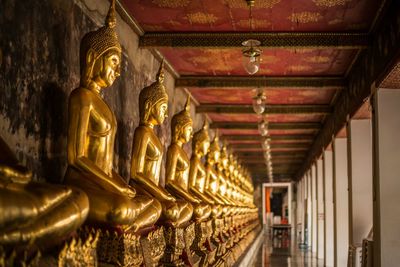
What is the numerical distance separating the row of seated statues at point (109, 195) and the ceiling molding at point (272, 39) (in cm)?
94

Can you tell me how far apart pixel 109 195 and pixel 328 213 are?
30.4 feet

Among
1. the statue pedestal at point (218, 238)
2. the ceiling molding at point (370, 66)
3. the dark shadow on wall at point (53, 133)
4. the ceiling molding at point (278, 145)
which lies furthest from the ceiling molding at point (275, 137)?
the dark shadow on wall at point (53, 133)

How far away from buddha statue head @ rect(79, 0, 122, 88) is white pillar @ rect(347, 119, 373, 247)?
4951 mm

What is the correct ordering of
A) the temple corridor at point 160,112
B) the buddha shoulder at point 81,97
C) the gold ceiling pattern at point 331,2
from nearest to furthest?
the temple corridor at point 160,112 → the buddha shoulder at point 81,97 → the gold ceiling pattern at point 331,2

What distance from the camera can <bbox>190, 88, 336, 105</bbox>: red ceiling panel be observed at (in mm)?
10766

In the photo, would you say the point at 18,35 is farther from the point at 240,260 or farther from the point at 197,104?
the point at 197,104

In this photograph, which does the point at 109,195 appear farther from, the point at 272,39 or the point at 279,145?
the point at 279,145

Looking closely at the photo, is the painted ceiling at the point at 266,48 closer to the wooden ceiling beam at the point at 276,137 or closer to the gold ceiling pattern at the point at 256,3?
the gold ceiling pattern at the point at 256,3

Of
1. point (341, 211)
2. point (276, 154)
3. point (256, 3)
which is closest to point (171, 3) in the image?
point (256, 3)

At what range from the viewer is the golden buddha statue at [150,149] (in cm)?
589

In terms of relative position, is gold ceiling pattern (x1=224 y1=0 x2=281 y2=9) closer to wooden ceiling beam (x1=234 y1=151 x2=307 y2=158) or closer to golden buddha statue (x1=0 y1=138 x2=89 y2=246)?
golden buddha statue (x1=0 y1=138 x2=89 y2=246)

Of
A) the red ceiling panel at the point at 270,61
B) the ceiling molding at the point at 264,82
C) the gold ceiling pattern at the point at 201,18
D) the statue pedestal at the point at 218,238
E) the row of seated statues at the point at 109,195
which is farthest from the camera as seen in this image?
the ceiling molding at the point at 264,82

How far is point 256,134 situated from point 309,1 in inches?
424

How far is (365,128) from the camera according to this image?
8.87 meters
